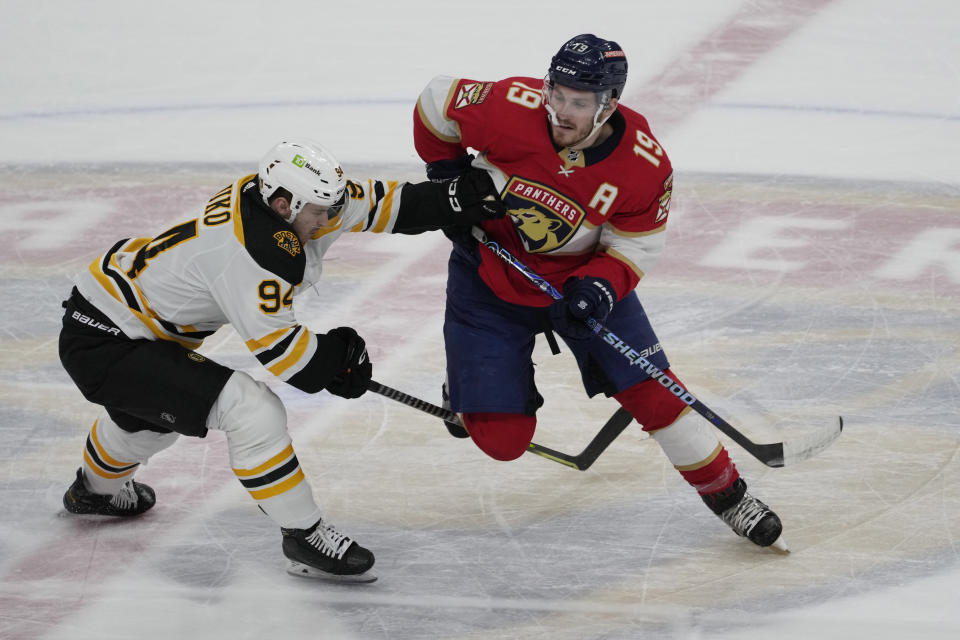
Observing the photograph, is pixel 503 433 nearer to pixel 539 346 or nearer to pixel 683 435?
pixel 683 435

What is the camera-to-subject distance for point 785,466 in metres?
3.62

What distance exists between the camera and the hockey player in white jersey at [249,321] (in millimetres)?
2910

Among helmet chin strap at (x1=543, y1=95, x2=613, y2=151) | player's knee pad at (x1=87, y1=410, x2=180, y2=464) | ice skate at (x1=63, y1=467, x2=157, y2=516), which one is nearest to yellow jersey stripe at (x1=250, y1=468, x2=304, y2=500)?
player's knee pad at (x1=87, y1=410, x2=180, y2=464)

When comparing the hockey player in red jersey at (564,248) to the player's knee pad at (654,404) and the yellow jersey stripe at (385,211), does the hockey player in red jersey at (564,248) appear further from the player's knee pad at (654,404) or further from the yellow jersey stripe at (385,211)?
the yellow jersey stripe at (385,211)

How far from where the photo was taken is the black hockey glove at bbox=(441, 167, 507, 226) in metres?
3.25

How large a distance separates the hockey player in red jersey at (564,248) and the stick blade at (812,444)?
0.22 meters

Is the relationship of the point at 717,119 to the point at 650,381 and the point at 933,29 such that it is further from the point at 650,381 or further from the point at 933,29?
the point at 650,381

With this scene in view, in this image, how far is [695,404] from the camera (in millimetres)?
3307

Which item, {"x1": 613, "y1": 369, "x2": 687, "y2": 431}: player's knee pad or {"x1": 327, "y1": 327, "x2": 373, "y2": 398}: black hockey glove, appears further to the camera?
{"x1": 613, "y1": 369, "x2": 687, "y2": 431}: player's knee pad

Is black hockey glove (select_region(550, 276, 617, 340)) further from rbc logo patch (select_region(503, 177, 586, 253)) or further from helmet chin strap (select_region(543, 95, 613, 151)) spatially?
helmet chin strap (select_region(543, 95, 613, 151))

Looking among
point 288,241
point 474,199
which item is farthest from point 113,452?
point 474,199

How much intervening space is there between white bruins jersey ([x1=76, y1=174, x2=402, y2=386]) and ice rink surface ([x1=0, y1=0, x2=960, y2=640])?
62cm

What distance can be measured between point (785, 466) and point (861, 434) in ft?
1.16

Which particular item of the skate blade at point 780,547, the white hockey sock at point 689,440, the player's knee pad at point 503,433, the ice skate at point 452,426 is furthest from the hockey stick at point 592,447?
the skate blade at point 780,547
